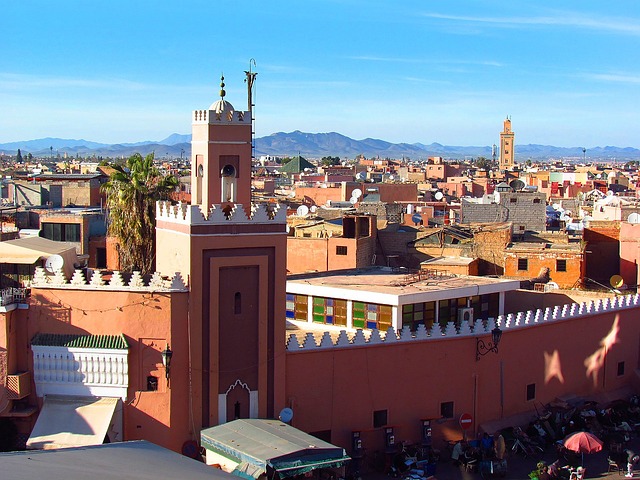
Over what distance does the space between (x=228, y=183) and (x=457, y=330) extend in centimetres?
602

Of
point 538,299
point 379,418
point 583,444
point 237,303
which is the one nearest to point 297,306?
point 379,418

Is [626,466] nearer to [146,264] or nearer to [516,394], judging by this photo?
[516,394]

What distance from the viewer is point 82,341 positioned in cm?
1647

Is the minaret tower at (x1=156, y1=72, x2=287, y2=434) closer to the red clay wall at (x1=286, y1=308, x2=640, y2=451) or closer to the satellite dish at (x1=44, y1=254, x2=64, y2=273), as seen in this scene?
the red clay wall at (x1=286, y1=308, x2=640, y2=451)

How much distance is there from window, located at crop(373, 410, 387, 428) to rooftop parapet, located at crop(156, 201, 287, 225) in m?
4.42

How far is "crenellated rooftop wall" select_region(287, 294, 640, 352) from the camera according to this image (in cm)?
1828

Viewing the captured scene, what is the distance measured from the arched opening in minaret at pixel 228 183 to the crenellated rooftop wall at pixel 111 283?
196 cm

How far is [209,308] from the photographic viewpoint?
54.9 ft

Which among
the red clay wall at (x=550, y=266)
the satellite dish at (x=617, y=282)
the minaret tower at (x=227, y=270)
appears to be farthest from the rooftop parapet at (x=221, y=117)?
the satellite dish at (x=617, y=282)

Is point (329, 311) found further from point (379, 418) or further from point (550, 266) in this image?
point (550, 266)

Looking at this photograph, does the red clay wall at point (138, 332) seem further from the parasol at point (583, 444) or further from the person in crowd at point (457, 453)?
the parasol at point (583, 444)

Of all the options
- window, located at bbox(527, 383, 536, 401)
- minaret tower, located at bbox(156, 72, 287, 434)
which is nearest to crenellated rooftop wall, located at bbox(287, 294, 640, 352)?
minaret tower, located at bbox(156, 72, 287, 434)

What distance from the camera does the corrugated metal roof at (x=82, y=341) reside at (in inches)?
645

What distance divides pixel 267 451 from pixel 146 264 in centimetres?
760
